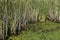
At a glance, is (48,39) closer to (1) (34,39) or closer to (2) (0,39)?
(1) (34,39)

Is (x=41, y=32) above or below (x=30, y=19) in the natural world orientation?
below

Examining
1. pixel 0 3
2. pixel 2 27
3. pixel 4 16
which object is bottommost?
pixel 2 27

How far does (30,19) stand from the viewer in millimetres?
4539

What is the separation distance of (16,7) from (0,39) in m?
0.91

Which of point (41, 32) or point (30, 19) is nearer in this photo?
point (41, 32)

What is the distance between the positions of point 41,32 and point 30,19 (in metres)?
0.61

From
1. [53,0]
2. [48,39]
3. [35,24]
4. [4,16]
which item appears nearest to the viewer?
[48,39]

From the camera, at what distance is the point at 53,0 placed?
4.75m

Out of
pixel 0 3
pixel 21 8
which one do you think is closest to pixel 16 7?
pixel 21 8

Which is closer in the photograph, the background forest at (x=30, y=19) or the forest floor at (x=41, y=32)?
the forest floor at (x=41, y=32)

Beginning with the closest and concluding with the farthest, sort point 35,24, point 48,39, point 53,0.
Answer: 1. point 48,39
2. point 35,24
3. point 53,0

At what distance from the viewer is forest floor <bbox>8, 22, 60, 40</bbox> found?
153 inches

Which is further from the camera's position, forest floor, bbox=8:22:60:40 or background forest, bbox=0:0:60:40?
background forest, bbox=0:0:60:40

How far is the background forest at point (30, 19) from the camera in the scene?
13.1 ft
